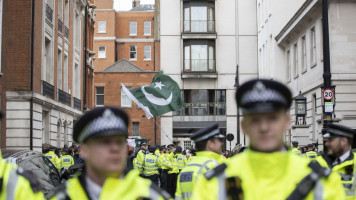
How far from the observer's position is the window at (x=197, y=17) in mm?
50844

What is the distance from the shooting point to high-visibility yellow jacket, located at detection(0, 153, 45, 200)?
12.6ft

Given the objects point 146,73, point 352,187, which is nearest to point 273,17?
point 146,73

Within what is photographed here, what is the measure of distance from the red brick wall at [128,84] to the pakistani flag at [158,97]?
89.6ft

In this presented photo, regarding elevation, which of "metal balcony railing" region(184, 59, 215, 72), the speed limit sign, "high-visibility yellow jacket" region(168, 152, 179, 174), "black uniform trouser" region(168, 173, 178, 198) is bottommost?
"black uniform trouser" region(168, 173, 178, 198)

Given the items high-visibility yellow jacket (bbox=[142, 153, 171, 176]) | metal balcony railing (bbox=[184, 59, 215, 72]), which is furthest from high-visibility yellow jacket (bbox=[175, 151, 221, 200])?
metal balcony railing (bbox=[184, 59, 215, 72])

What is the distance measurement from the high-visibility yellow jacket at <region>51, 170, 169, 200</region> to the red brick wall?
49.1m

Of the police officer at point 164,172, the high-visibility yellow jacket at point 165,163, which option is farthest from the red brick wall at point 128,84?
the high-visibility yellow jacket at point 165,163

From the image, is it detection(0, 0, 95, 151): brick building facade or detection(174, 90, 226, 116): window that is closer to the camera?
detection(0, 0, 95, 151): brick building facade

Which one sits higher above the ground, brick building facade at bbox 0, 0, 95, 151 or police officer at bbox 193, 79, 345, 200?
brick building facade at bbox 0, 0, 95, 151

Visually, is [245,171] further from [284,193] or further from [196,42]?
[196,42]

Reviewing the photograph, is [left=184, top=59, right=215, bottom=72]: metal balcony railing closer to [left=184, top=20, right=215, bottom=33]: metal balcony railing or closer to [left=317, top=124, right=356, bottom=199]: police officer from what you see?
[left=184, top=20, right=215, bottom=33]: metal balcony railing

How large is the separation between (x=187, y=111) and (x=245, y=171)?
4795 centimetres

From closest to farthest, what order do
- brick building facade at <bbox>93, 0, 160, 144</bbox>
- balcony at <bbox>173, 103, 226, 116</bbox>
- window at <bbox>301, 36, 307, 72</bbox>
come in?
1. window at <bbox>301, 36, 307, 72</bbox>
2. balcony at <bbox>173, 103, 226, 116</bbox>
3. brick building facade at <bbox>93, 0, 160, 144</bbox>

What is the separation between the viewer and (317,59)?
2855 centimetres
